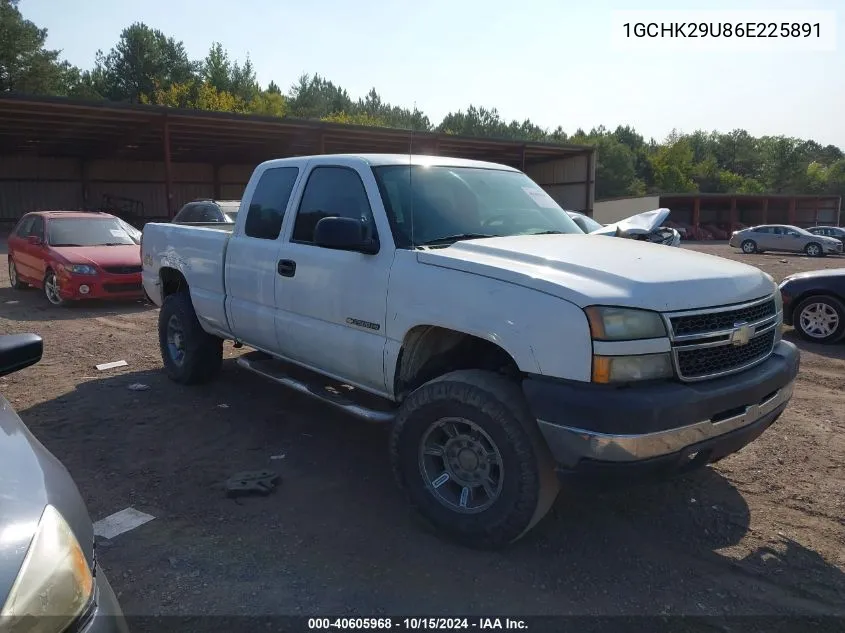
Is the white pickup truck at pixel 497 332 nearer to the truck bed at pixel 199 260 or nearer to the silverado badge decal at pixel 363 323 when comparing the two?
the silverado badge decal at pixel 363 323

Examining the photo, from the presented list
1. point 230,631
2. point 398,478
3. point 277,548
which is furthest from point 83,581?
point 398,478

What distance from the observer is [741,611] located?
2826 mm

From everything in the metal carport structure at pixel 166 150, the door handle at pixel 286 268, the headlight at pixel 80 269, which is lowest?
the headlight at pixel 80 269

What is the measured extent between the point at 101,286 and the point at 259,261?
697cm

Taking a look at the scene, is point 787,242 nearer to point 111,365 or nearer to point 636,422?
point 111,365

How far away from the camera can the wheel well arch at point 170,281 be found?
623cm

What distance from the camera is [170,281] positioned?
21.0ft

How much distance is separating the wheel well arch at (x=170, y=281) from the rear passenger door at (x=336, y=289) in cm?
214

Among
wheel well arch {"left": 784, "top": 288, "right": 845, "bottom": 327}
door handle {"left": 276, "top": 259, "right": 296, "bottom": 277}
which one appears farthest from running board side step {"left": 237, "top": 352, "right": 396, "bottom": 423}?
wheel well arch {"left": 784, "top": 288, "right": 845, "bottom": 327}

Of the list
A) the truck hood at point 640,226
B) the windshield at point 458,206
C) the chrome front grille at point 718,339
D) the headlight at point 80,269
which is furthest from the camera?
the headlight at point 80,269

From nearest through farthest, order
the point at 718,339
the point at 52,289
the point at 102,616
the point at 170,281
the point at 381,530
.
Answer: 1. the point at 102,616
2. the point at 718,339
3. the point at 381,530
4. the point at 170,281
5. the point at 52,289

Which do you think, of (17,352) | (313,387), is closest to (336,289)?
(313,387)

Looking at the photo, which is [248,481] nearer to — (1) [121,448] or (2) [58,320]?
(1) [121,448]

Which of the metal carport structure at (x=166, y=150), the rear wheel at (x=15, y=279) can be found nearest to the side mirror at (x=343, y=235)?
the rear wheel at (x=15, y=279)
